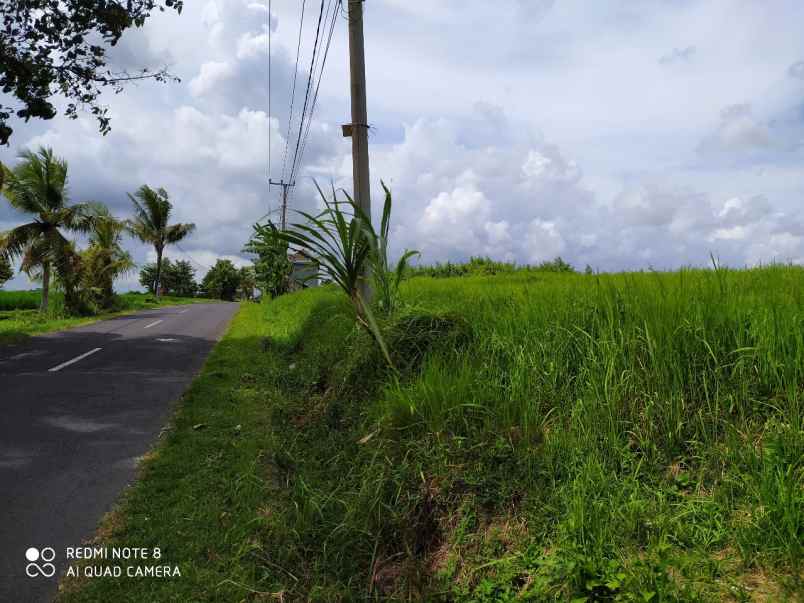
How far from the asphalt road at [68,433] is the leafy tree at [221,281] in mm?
58263

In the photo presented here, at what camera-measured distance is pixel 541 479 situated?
3293 millimetres

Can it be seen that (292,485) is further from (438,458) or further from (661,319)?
(661,319)

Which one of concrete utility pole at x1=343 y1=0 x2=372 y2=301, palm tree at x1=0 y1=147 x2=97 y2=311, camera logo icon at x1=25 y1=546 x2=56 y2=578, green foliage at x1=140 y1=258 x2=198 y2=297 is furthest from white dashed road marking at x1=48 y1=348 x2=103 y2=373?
green foliage at x1=140 y1=258 x2=198 y2=297

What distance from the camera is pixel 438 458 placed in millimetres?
3748

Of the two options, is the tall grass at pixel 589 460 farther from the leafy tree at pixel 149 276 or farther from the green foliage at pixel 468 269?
the leafy tree at pixel 149 276

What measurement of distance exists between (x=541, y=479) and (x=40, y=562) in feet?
10.1

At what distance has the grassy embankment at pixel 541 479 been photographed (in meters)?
2.66

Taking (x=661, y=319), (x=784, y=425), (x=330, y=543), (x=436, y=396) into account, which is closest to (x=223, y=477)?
(x=330, y=543)

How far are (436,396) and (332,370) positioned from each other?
2936 mm

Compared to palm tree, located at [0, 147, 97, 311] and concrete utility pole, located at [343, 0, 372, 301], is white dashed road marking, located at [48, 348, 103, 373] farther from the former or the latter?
palm tree, located at [0, 147, 97, 311]

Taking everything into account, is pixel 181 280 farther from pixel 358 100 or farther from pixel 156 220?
pixel 358 100

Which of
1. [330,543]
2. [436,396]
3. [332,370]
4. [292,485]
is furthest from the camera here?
[332,370]

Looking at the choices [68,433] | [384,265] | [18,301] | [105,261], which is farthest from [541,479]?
[18,301]

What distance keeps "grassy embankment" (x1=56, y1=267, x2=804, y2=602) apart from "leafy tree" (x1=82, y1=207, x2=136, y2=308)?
25.3 m
